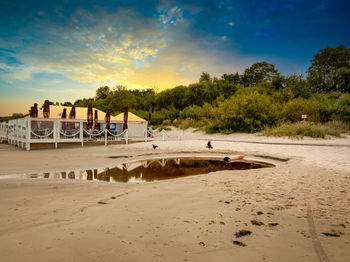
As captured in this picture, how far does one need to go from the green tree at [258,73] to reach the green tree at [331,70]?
8.63 metres

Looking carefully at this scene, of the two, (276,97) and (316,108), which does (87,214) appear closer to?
(316,108)

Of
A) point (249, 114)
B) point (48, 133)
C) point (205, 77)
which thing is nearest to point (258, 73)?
point (205, 77)

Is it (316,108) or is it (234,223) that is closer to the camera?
(234,223)

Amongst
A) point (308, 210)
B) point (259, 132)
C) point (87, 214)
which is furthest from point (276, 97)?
point (87, 214)

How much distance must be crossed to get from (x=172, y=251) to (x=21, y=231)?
193 cm

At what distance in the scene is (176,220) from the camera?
294cm

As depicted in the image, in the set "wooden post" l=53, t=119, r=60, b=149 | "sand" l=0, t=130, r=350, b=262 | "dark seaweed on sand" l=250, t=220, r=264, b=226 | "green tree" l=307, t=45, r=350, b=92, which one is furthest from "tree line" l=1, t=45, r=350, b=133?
"dark seaweed on sand" l=250, t=220, r=264, b=226

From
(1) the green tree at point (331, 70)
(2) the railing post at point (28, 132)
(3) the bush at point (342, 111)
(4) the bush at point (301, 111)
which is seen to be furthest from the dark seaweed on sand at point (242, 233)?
(1) the green tree at point (331, 70)

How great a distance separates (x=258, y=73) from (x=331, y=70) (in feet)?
52.9

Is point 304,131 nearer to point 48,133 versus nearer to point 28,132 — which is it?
point 28,132

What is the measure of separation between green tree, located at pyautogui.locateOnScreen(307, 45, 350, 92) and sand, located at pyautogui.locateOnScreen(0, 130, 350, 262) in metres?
43.1

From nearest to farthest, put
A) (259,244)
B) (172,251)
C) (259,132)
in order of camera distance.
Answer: (172,251), (259,244), (259,132)

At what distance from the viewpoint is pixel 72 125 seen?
61.2 ft

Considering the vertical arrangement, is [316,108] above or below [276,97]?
below
